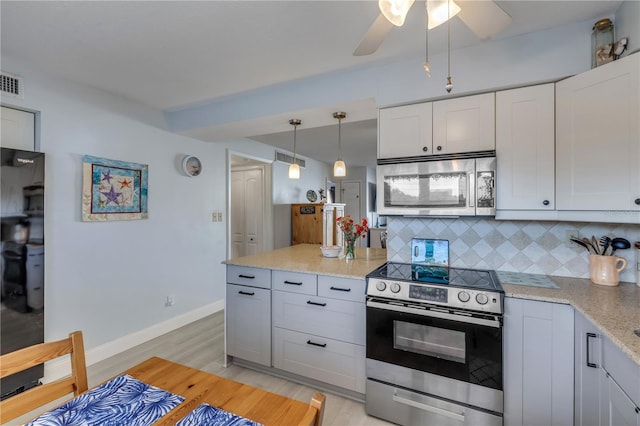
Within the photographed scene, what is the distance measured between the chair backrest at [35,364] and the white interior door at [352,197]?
6538 millimetres

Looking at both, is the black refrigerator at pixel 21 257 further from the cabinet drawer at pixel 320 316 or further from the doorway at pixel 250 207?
the doorway at pixel 250 207

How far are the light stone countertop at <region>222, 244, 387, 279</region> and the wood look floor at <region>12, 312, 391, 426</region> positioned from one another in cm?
92

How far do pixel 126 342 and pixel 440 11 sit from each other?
3.66m

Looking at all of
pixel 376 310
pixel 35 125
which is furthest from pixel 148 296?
pixel 376 310

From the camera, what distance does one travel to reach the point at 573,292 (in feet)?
5.70

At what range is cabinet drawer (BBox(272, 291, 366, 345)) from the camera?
2.15m

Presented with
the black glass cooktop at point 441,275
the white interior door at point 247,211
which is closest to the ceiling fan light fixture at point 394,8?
the black glass cooktop at point 441,275

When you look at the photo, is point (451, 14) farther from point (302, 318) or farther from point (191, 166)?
point (191, 166)

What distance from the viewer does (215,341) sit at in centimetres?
318

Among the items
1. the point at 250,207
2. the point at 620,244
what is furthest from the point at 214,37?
the point at 250,207

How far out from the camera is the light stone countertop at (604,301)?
1164 mm

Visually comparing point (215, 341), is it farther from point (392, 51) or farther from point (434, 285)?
point (392, 51)

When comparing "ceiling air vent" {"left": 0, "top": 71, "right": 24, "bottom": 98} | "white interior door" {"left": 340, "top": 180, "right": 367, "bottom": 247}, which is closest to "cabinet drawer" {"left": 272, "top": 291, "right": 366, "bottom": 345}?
"ceiling air vent" {"left": 0, "top": 71, "right": 24, "bottom": 98}

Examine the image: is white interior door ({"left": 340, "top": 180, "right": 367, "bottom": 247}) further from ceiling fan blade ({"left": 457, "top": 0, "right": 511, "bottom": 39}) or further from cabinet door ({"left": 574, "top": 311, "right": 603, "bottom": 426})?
ceiling fan blade ({"left": 457, "top": 0, "right": 511, "bottom": 39})
